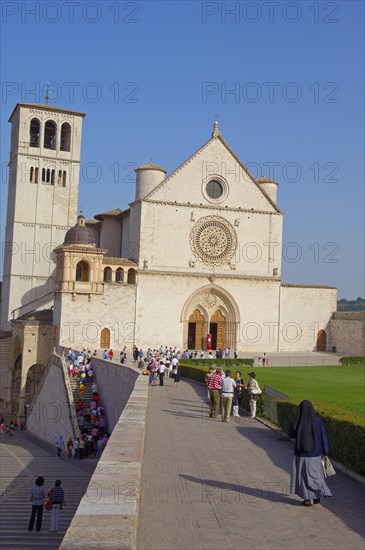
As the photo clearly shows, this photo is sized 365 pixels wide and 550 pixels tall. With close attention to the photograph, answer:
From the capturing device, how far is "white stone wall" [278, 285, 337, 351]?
160 ft

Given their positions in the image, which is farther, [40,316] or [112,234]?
[112,234]

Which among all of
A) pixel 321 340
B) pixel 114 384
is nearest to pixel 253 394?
pixel 114 384

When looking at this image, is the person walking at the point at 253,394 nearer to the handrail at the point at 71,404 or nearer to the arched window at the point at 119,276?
the handrail at the point at 71,404

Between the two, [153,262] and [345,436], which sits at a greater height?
[153,262]

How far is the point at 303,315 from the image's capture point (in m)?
49.4

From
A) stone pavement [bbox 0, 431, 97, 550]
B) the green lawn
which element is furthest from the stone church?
stone pavement [bbox 0, 431, 97, 550]

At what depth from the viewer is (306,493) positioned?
9336mm

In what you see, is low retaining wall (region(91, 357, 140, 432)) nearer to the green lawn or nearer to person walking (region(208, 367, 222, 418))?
the green lawn

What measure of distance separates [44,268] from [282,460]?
137 ft

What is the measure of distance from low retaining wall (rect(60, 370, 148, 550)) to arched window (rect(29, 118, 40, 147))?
147 ft

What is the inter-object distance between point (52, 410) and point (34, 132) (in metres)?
26.4

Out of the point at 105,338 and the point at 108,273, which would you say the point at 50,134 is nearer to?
the point at 108,273

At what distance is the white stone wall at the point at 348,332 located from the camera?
47312 mm

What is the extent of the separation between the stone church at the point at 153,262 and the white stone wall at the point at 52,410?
356cm
